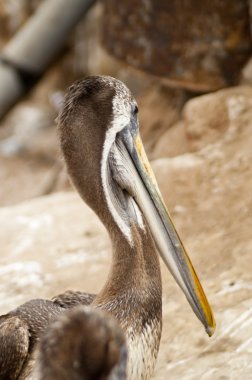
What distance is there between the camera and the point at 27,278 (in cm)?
470

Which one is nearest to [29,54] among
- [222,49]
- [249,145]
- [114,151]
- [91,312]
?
[222,49]

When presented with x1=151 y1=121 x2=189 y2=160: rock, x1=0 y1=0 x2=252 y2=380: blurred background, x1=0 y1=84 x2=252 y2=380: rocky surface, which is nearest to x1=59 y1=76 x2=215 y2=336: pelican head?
x1=0 y1=84 x2=252 y2=380: rocky surface

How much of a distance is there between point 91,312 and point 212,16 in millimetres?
4136

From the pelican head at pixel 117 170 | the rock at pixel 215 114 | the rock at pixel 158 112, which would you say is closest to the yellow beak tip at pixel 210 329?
the pelican head at pixel 117 170

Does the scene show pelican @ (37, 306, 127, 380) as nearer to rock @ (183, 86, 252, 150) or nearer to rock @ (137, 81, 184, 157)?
rock @ (183, 86, 252, 150)

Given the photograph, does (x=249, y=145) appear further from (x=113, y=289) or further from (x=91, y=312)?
(x=91, y=312)

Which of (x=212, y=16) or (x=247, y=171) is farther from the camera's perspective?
(x=212, y=16)

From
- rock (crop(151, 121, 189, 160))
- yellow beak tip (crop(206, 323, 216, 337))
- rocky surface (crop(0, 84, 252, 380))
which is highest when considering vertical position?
yellow beak tip (crop(206, 323, 216, 337))

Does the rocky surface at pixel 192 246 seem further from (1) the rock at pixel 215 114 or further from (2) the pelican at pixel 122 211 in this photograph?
(2) the pelican at pixel 122 211

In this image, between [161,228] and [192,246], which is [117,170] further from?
[192,246]

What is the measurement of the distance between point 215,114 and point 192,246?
1299 millimetres

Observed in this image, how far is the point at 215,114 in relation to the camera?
5.75 m

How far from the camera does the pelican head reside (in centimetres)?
353

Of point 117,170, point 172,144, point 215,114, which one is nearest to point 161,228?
point 117,170
